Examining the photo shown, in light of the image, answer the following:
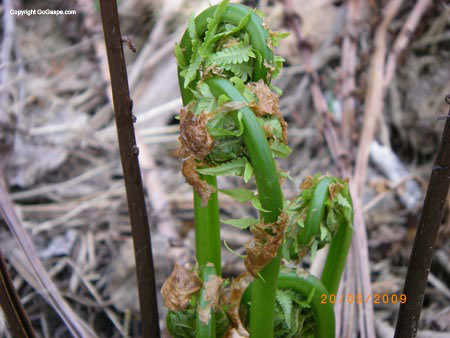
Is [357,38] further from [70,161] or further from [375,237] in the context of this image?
[70,161]

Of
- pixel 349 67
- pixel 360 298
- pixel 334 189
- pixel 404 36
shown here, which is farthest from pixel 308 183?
pixel 404 36

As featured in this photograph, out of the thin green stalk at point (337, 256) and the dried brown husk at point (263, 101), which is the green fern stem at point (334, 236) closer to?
the thin green stalk at point (337, 256)

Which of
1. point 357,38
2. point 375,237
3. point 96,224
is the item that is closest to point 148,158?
point 96,224

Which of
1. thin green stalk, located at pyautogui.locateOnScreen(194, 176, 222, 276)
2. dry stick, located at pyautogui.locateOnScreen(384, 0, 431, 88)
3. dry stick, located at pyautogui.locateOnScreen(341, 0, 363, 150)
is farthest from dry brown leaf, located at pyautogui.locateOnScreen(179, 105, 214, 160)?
dry stick, located at pyautogui.locateOnScreen(384, 0, 431, 88)

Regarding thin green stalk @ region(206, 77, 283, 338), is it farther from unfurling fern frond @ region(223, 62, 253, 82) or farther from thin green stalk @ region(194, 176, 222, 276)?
thin green stalk @ region(194, 176, 222, 276)

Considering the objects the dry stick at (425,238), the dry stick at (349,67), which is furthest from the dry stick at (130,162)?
the dry stick at (349,67)

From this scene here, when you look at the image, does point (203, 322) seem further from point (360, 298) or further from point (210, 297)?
point (360, 298)
